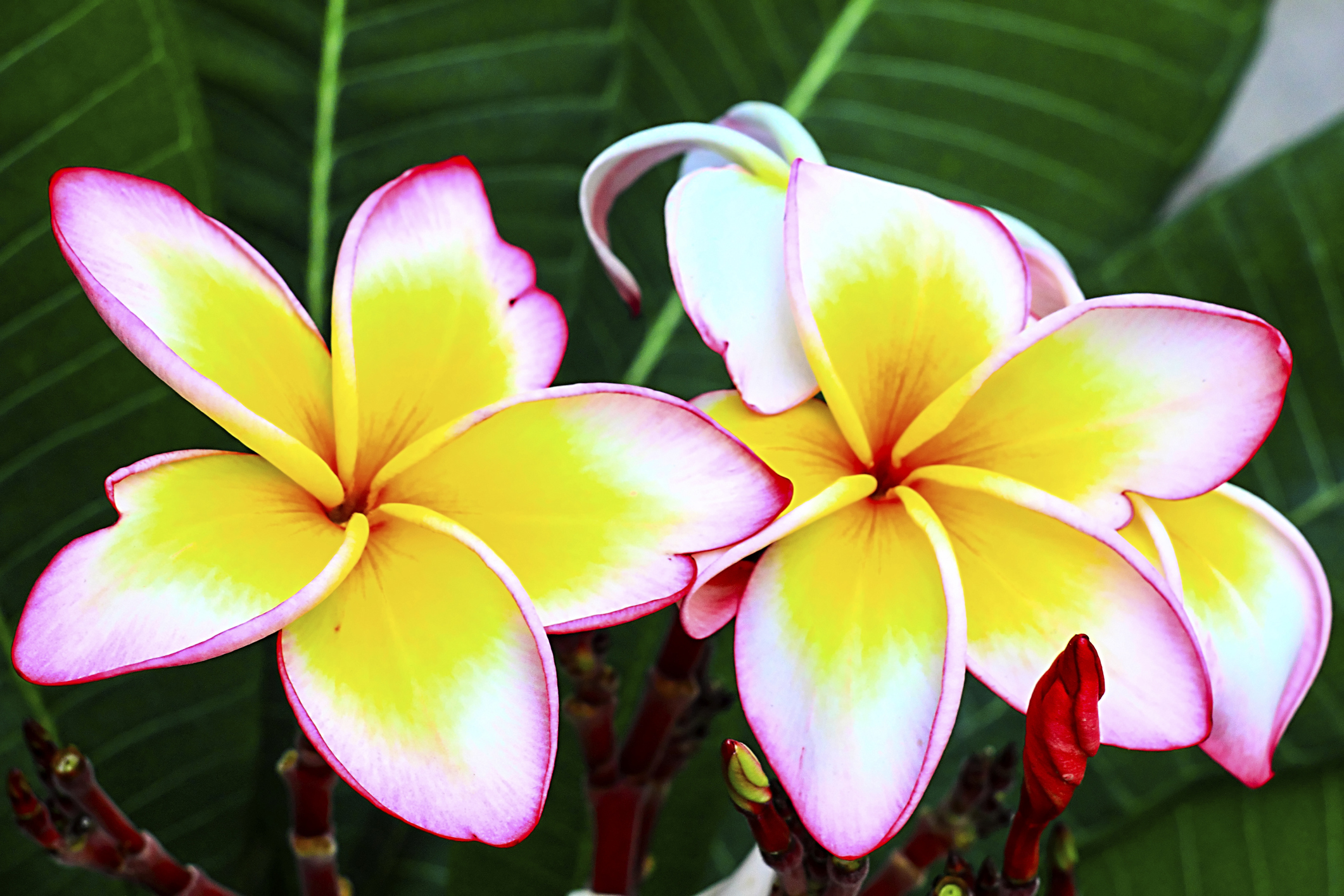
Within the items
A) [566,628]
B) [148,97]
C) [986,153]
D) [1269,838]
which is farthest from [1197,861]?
[148,97]

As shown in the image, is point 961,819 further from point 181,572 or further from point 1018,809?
point 181,572

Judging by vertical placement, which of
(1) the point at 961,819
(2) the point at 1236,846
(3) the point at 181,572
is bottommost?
(2) the point at 1236,846

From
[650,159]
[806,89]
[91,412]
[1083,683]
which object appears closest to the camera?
[1083,683]

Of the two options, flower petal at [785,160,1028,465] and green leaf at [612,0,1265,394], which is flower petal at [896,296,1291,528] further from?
green leaf at [612,0,1265,394]

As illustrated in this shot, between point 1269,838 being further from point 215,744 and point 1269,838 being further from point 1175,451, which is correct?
point 215,744

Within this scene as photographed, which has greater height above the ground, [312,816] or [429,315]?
[429,315]

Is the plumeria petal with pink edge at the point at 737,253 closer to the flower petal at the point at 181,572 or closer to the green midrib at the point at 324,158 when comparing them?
the flower petal at the point at 181,572

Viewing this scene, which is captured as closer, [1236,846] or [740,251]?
[740,251]

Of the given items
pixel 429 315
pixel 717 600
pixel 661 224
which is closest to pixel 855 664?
pixel 717 600
